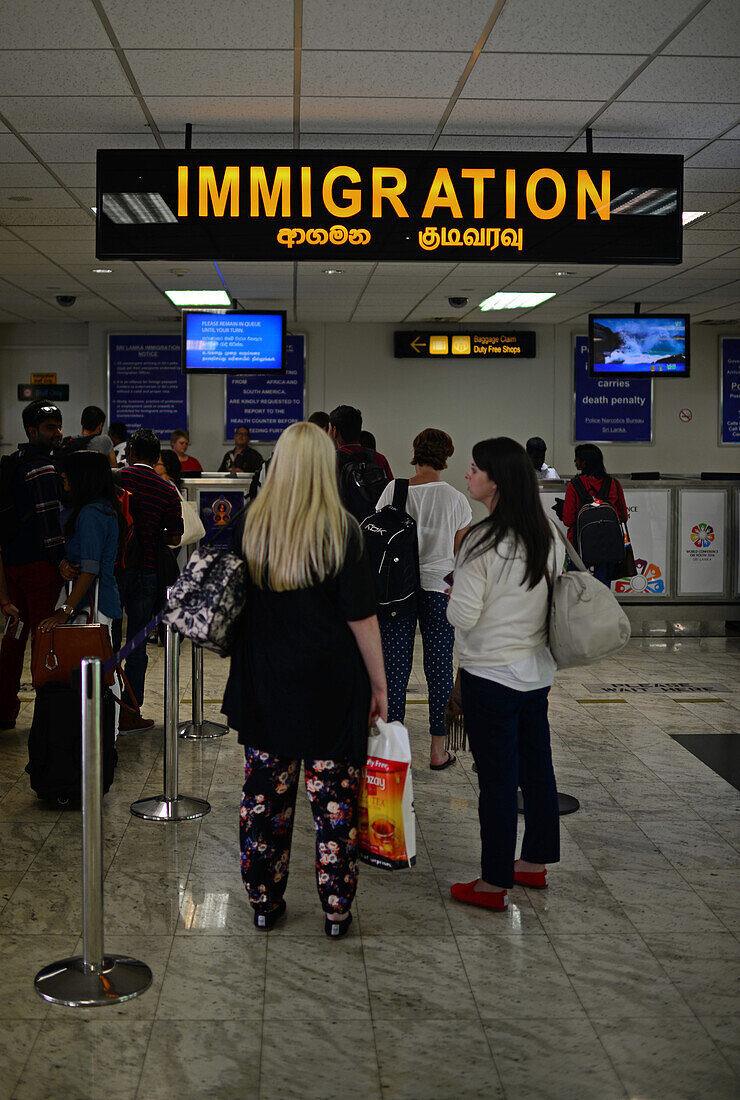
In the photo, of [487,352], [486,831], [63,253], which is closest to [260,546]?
[486,831]

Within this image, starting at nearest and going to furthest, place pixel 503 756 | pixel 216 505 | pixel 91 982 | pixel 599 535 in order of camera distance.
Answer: pixel 91 982, pixel 503 756, pixel 599 535, pixel 216 505

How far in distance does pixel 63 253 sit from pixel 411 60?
4239mm

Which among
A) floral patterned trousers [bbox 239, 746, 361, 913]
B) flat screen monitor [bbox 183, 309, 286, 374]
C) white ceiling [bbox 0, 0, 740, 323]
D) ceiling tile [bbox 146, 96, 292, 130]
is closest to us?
floral patterned trousers [bbox 239, 746, 361, 913]

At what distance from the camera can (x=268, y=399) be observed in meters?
11.2

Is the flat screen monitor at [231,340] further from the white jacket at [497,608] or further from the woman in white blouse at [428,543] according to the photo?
the white jacket at [497,608]

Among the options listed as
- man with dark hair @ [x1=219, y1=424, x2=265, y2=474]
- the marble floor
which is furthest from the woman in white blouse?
man with dark hair @ [x1=219, y1=424, x2=265, y2=474]

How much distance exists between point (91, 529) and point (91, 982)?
210cm

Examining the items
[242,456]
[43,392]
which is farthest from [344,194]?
[43,392]

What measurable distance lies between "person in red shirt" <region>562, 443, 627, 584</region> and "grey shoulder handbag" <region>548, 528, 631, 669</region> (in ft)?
11.7

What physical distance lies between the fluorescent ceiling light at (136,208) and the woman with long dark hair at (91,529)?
0.97 m

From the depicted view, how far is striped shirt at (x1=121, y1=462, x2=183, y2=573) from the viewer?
473 cm

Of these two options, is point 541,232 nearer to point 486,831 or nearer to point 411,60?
point 411,60

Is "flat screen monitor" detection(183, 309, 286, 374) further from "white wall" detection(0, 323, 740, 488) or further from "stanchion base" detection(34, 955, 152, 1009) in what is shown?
"stanchion base" detection(34, 955, 152, 1009)

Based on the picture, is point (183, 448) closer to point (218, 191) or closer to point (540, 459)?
point (540, 459)
